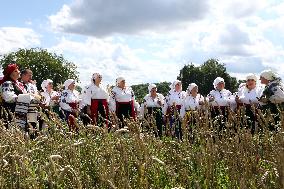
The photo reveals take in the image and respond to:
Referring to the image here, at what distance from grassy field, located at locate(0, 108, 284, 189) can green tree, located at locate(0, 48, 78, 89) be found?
66653 mm

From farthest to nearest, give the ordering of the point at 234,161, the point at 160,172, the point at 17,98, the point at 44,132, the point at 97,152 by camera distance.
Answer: the point at 17,98 < the point at 44,132 < the point at 97,152 < the point at 160,172 < the point at 234,161

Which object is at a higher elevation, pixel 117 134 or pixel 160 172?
pixel 117 134

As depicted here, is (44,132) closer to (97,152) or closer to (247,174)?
(97,152)

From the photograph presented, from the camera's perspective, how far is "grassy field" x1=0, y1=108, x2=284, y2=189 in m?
2.39

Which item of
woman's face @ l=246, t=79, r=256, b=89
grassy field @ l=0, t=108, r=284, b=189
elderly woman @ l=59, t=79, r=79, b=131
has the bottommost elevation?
grassy field @ l=0, t=108, r=284, b=189

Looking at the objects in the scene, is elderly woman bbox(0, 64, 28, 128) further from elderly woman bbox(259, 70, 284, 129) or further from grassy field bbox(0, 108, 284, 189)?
grassy field bbox(0, 108, 284, 189)

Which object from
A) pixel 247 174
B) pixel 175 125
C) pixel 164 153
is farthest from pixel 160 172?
pixel 175 125

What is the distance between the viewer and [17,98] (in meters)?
8.77

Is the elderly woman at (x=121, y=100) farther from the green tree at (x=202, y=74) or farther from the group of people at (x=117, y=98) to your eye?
the green tree at (x=202, y=74)

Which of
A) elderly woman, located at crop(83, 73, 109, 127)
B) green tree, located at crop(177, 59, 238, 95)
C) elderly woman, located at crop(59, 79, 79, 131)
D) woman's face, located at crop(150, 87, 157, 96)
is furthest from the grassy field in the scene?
green tree, located at crop(177, 59, 238, 95)

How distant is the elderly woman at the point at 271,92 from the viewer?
9133mm

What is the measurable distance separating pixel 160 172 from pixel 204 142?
40 centimetres

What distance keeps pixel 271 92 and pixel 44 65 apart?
64.5 metres

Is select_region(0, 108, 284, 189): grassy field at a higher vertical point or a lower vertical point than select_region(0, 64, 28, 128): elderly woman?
lower
